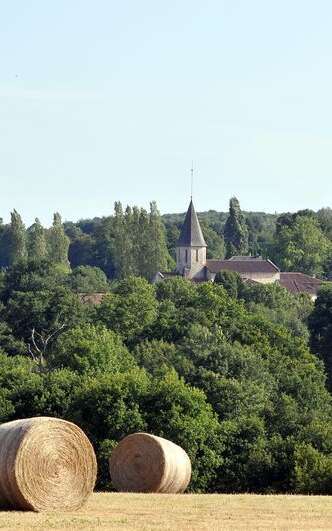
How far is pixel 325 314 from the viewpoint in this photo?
3568 inches

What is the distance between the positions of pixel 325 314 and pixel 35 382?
4478 cm

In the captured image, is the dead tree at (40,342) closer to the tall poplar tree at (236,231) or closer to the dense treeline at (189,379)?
the dense treeline at (189,379)

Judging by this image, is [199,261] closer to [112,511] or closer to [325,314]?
[325,314]

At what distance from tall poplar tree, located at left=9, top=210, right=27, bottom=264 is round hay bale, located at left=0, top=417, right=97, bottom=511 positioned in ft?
393

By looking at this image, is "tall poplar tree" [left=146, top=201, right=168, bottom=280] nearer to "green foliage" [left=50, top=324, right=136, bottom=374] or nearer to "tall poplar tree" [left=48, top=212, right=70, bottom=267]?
"tall poplar tree" [left=48, top=212, right=70, bottom=267]

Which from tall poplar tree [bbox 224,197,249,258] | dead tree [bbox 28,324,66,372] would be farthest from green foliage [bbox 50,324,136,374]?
tall poplar tree [bbox 224,197,249,258]

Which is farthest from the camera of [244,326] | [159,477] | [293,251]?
[293,251]

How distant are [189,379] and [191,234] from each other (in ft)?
331

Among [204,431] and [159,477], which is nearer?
[159,477]

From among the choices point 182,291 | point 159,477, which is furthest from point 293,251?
point 159,477

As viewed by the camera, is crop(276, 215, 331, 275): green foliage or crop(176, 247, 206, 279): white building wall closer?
crop(176, 247, 206, 279): white building wall

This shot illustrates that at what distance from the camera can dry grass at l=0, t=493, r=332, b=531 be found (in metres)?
25.9

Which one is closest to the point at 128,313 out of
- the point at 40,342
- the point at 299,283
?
the point at 40,342

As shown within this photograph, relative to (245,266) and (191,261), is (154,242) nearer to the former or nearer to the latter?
(191,261)
